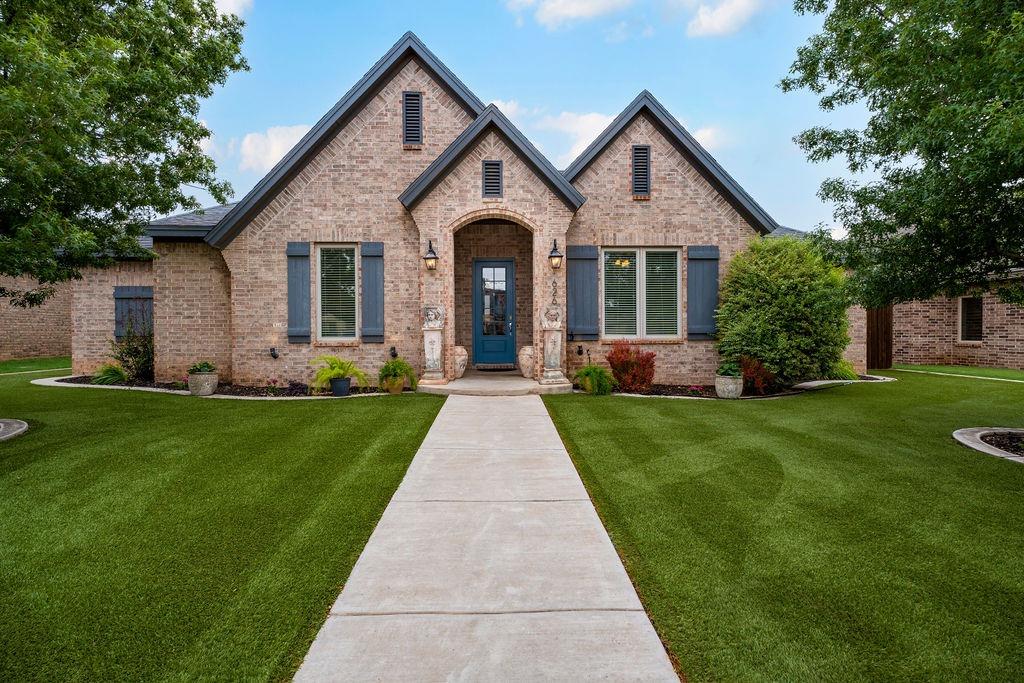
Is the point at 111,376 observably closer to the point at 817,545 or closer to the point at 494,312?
the point at 494,312

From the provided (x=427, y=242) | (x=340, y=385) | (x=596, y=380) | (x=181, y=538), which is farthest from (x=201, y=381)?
(x=596, y=380)

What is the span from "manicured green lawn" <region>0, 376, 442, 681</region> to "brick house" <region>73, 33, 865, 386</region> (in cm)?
368

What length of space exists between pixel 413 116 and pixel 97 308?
8.80 metres

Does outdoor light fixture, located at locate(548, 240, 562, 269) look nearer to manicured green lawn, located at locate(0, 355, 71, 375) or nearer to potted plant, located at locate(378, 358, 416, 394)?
potted plant, located at locate(378, 358, 416, 394)

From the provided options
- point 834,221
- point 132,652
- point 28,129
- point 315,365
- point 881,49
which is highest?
point 881,49

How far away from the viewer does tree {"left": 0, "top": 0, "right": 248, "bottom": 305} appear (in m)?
5.15

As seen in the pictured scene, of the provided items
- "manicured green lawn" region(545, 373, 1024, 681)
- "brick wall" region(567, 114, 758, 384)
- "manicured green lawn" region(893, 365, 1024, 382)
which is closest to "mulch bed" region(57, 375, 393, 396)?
"brick wall" region(567, 114, 758, 384)

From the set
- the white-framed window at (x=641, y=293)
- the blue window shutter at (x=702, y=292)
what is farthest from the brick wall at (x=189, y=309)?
the blue window shutter at (x=702, y=292)

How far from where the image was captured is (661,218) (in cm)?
1065

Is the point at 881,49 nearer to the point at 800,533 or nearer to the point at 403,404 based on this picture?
the point at 800,533

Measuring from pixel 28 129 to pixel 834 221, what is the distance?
924cm

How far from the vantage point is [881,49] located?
615cm

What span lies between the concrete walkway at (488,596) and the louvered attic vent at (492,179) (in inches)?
256

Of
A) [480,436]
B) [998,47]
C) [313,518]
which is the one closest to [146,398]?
[480,436]
